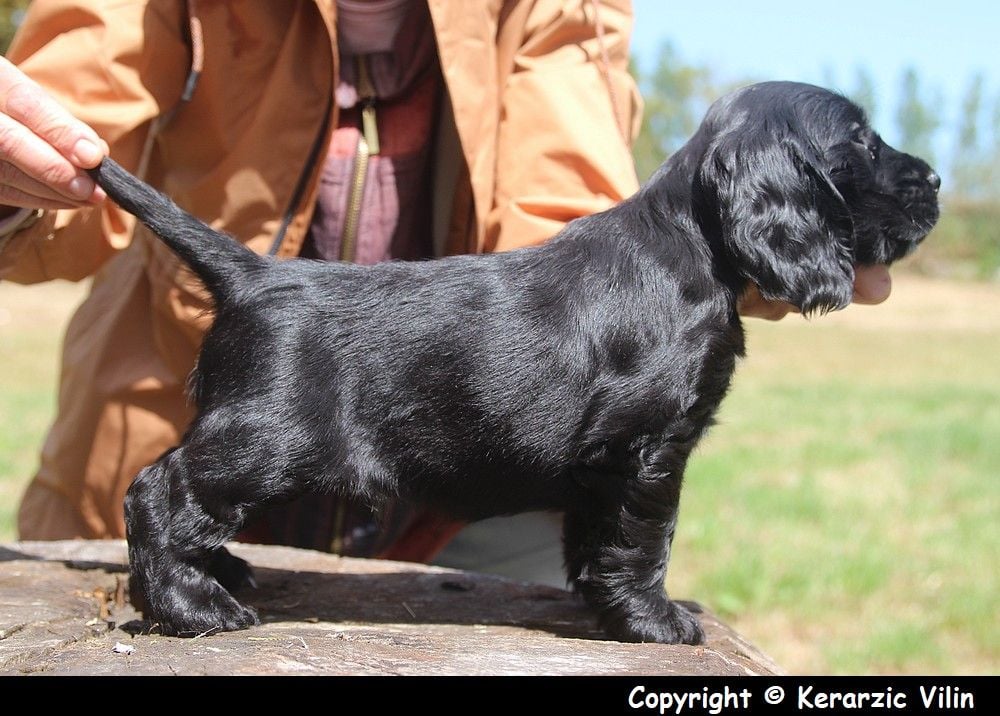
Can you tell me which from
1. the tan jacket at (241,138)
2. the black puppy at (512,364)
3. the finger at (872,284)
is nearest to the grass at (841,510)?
the finger at (872,284)

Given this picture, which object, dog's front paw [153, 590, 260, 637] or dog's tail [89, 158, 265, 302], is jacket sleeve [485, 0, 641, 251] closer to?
dog's tail [89, 158, 265, 302]

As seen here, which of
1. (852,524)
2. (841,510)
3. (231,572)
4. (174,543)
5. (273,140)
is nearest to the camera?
(174,543)

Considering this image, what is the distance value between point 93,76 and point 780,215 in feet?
5.57

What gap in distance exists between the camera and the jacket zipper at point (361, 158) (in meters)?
2.96

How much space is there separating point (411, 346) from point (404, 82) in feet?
3.78

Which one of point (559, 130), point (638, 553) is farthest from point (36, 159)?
point (638, 553)

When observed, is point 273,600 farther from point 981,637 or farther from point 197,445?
point 981,637

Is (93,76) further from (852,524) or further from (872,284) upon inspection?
(852,524)

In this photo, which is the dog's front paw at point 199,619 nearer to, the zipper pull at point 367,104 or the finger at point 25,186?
the finger at point 25,186

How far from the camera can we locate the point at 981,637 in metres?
4.70

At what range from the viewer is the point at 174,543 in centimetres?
211

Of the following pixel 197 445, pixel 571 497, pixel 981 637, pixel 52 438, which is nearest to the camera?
pixel 197 445
